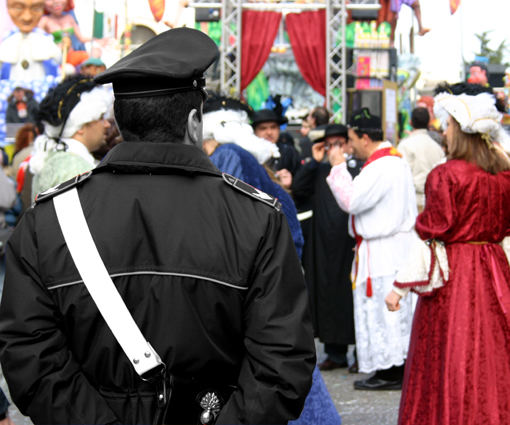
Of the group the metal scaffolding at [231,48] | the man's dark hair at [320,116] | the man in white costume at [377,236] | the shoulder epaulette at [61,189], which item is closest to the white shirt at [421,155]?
the man's dark hair at [320,116]

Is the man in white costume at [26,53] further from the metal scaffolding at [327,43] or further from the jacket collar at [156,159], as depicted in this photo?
the jacket collar at [156,159]

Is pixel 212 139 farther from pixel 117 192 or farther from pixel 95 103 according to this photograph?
pixel 117 192

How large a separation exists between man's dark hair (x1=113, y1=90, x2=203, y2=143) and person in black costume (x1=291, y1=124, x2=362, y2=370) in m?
4.63

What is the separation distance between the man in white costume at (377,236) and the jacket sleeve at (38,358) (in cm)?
395

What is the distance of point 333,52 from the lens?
1602 cm

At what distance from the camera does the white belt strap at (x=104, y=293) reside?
71.8 inches

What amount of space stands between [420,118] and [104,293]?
7.10 meters

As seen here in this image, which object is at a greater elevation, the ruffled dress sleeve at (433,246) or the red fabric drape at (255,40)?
the red fabric drape at (255,40)

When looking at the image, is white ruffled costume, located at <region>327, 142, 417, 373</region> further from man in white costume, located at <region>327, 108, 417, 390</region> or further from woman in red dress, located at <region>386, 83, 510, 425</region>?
woman in red dress, located at <region>386, 83, 510, 425</region>

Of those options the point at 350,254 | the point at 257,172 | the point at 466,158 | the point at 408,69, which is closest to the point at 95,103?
the point at 257,172

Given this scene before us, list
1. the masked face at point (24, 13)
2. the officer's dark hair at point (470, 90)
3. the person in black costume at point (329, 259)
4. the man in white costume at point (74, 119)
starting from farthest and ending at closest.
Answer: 1. the masked face at point (24, 13)
2. the person in black costume at point (329, 259)
3. the officer's dark hair at point (470, 90)
4. the man in white costume at point (74, 119)

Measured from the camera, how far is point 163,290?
188 centimetres

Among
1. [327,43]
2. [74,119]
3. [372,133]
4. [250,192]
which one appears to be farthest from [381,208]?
[327,43]

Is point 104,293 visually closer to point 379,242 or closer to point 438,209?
point 438,209
